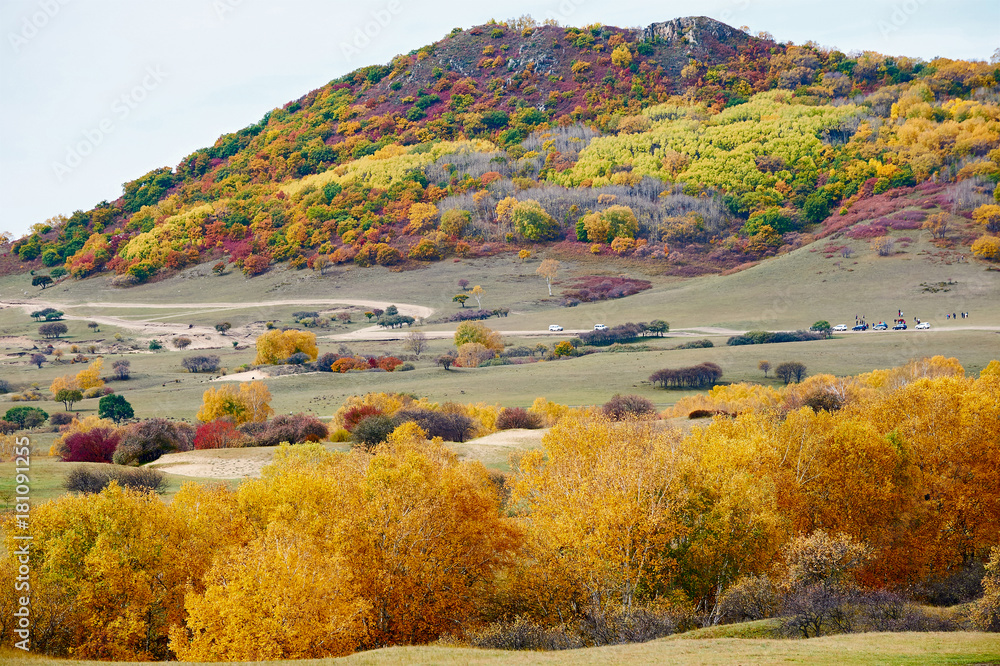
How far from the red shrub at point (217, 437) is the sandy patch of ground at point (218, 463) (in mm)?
2998

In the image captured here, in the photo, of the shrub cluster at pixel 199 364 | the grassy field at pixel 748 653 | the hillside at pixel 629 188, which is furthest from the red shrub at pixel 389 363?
the hillside at pixel 629 188

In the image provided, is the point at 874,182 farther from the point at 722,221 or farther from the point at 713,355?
the point at 713,355

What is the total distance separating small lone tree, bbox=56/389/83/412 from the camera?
67875mm

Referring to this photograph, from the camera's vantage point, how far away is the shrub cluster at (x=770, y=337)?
78.9 metres

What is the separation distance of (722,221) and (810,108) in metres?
49.7

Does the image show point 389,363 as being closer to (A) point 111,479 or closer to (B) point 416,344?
(B) point 416,344

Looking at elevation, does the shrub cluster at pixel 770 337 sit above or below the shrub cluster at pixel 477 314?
below

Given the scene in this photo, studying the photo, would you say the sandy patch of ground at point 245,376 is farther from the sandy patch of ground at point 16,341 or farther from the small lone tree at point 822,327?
the small lone tree at point 822,327

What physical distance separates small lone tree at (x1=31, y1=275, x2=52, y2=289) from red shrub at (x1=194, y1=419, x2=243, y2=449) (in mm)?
128036

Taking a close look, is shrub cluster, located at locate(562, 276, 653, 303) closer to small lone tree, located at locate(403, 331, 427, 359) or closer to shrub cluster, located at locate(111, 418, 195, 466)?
small lone tree, located at locate(403, 331, 427, 359)

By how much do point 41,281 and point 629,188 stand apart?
403 ft

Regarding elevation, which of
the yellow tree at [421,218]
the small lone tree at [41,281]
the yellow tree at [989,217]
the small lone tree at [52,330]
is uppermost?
the yellow tree at [421,218]

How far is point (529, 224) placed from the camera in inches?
5640

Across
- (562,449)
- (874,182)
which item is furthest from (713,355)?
(874,182)
